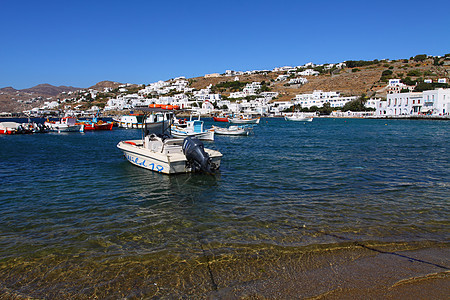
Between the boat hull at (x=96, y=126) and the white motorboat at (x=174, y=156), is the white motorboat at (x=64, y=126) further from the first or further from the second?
the white motorboat at (x=174, y=156)

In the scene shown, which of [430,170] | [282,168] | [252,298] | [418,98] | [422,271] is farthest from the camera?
[418,98]

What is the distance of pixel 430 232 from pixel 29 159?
2219cm

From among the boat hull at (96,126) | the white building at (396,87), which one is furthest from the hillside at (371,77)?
the boat hull at (96,126)

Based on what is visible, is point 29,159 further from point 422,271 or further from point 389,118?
point 389,118

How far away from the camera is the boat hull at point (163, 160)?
44.3 ft

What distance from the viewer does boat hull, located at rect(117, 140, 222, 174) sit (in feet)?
44.3

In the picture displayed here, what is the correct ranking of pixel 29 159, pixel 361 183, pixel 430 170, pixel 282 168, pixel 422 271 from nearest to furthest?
1. pixel 422 271
2. pixel 361 183
3. pixel 430 170
4. pixel 282 168
5. pixel 29 159

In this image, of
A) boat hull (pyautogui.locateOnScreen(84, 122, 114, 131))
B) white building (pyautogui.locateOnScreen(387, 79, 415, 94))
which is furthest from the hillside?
boat hull (pyautogui.locateOnScreen(84, 122, 114, 131))

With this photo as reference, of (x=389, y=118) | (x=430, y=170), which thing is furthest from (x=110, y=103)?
(x=430, y=170)

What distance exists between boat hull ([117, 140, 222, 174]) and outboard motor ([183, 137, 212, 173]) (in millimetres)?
316

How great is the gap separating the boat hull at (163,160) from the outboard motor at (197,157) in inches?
12.4

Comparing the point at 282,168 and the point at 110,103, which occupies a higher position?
the point at 110,103

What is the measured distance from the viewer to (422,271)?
5.16 m

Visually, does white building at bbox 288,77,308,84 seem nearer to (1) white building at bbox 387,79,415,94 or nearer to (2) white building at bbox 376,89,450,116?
(1) white building at bbox 387,79,415,94
